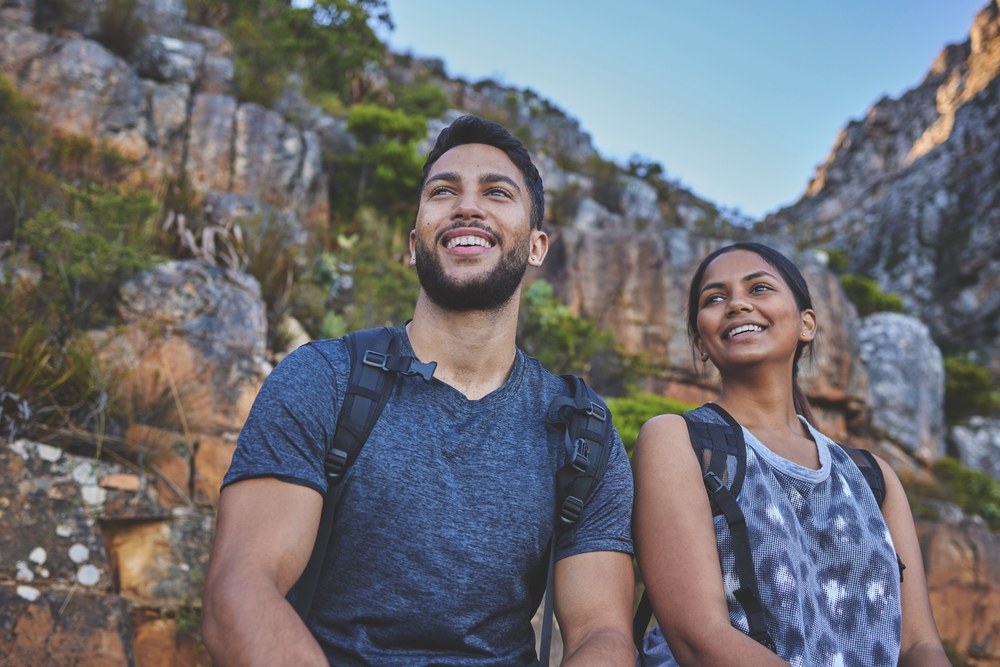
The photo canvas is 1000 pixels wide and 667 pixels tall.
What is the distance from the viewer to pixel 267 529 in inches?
57.9

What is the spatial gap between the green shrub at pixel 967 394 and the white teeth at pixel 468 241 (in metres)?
16.2

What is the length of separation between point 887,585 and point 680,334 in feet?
35.0

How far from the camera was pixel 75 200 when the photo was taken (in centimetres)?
562

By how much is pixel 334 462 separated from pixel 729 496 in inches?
46.8

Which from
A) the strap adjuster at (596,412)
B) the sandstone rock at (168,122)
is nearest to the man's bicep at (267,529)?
the strap adjuster at (596,412)

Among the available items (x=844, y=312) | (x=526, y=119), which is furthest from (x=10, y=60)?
(x=526, y=119)

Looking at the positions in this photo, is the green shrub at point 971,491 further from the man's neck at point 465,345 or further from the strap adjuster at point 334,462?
the strap adjuster at point 334,462

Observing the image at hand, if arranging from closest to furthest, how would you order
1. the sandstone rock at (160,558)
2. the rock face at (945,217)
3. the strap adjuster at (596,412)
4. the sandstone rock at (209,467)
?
the strap adjuster at (596,412)
the sandstone rock at (160,558)
the sandstone rock at (209,467)
the rock face at (945,217)

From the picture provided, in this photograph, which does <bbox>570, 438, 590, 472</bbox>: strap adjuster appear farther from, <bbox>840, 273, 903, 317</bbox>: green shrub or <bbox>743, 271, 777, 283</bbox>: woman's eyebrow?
<bbox>840, 273, 903, 317</bbox>: green shrub

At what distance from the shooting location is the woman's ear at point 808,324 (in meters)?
2.43

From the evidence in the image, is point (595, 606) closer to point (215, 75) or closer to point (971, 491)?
point (215, 75)

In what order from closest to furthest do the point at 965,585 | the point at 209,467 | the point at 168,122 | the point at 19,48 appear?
1. the point at 209,467
2. the point at 965,585
3. the point at 19,48
4. the point at 168,122

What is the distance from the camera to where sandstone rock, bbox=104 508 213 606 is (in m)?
3.69

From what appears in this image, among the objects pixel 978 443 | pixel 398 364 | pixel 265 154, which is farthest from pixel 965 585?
pixel 265 154
